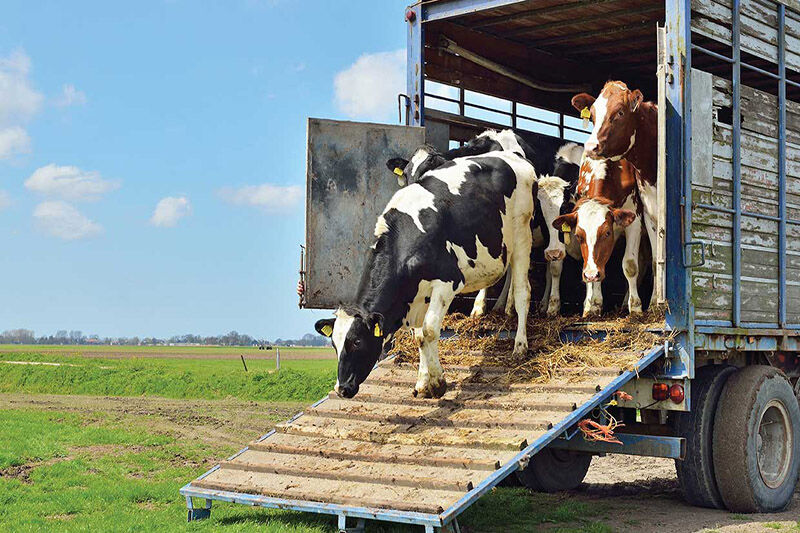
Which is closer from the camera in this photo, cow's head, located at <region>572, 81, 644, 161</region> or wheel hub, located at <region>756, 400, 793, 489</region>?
cow's head, located at <region>572, 81, 644, 161</region>

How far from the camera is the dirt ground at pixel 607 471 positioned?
816 cm

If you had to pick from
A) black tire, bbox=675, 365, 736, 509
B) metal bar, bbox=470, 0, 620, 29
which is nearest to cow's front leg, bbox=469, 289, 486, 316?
black tire, bbox=675, 365, 736, 509

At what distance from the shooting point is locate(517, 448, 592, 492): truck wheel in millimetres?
10211

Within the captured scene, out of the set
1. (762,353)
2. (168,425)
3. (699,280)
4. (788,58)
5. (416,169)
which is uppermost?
(788,58)

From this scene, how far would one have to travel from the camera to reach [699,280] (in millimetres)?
8188

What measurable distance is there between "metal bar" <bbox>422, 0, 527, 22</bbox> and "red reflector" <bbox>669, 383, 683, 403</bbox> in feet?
14.2

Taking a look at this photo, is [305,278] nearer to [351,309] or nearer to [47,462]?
[351,309]

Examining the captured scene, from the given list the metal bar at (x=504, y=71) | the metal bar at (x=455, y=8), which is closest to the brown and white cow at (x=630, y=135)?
the metal bar at (x=455, y=8)

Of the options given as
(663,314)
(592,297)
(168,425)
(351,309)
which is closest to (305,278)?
(351,309)

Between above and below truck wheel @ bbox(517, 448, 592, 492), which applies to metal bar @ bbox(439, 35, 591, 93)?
above

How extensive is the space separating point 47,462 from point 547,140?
8049 millimetres

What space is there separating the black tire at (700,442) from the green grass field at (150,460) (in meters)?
0.91

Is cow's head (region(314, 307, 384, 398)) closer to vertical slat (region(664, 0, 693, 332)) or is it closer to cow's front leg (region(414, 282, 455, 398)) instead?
cow's front leg (region(414, 282, 455, 398))

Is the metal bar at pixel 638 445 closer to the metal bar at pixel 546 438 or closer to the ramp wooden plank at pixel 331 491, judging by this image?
the metal bar at pixel 546 438
